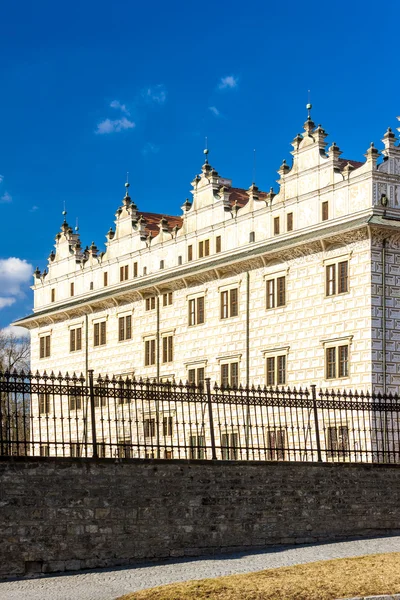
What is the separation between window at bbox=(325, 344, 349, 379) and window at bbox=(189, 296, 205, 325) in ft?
27.6

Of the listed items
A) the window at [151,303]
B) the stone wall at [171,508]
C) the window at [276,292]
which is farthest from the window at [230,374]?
the stone wall at [171,508]

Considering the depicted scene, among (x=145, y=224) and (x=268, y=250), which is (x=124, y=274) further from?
(x=268, y=250)

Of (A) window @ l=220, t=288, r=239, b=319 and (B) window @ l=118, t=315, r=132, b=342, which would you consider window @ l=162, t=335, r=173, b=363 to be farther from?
(A) window @ l=220, t=288, r=239, b=319

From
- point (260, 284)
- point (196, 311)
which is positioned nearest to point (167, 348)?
point (196, 311)

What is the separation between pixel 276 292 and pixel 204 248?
5.67m

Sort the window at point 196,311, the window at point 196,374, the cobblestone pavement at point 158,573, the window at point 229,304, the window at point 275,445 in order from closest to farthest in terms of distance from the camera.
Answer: the cobblestone pavement at point 158,573, the window at point 275,445, the window at point 229,304, the window at point 196,374, the window at point 196,311

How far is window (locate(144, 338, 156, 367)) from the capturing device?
165 ft

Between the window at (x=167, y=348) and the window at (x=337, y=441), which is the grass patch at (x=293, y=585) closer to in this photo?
the window at (x=337, y=441)

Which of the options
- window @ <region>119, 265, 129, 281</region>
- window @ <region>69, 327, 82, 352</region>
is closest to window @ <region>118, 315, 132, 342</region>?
window @ <region>119, 265, 129, 281</region>

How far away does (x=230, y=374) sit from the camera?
149 feet

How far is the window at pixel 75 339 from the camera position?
185 feet

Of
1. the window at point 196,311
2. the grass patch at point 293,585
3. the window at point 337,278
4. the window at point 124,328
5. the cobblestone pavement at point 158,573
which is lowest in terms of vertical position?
the cobblestone pavement at point 158,573

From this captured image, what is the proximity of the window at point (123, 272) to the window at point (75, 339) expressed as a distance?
428 cm

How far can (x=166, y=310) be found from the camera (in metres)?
50.0
